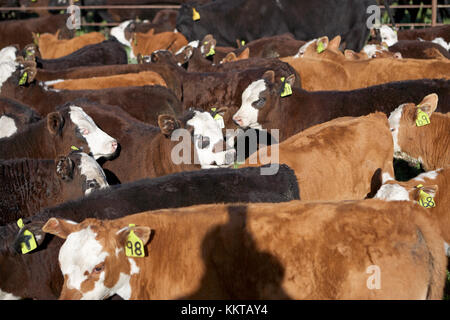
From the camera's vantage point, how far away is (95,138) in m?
4.84

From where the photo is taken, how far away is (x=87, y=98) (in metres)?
5.78

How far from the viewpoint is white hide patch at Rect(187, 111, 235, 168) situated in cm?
473

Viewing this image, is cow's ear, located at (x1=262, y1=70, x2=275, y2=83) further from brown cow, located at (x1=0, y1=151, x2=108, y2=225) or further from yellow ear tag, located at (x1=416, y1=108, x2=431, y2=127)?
brown cow, located at (x1=0, y1=151, x2=108, y2=225)

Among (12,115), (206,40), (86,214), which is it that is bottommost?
(86,214)

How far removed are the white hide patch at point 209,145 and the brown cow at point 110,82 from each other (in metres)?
1.72

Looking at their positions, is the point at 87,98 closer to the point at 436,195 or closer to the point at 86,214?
the point at 86,214

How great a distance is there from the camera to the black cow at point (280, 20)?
1016cm

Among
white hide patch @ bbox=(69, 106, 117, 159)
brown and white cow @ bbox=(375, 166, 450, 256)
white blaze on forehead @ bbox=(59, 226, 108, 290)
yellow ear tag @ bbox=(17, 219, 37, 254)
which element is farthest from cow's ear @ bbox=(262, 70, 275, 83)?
white blaze on forehead @ bbox=(59, 226, 108, 290)

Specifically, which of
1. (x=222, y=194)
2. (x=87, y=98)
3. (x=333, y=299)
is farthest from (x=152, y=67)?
(x=333, y=299)

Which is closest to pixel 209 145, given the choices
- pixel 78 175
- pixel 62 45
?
pixel 78 175

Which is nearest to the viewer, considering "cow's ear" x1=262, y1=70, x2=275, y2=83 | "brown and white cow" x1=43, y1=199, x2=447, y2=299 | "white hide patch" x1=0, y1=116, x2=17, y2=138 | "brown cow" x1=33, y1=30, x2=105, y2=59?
"brown and white cow" x1=43, y1=199, x2=447, y2=299

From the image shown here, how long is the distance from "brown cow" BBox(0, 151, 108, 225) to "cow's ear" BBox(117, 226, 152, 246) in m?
1.33

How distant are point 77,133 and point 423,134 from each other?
116 inches

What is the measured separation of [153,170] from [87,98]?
1289 mm
